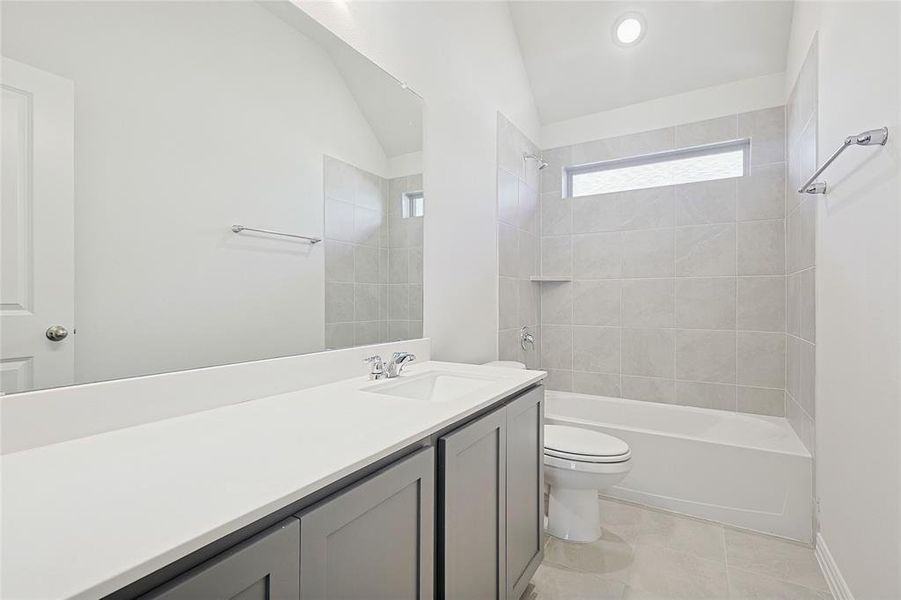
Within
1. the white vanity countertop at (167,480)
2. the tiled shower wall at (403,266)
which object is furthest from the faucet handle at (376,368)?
the white vanity countertop at (167,480)

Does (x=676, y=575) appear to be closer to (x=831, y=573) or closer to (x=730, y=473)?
(x=831, y=573)

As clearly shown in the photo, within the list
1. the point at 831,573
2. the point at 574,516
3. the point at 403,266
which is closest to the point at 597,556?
the point at 574,516

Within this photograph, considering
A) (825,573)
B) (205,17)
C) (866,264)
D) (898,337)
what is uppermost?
(205,17)

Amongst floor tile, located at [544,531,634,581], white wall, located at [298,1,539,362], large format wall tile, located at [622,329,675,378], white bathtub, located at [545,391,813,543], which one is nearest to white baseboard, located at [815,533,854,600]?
white bathtub, located at [545,391,813,543]

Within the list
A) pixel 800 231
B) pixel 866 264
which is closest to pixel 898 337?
pixel 866 264

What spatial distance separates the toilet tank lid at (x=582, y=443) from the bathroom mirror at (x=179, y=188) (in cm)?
100

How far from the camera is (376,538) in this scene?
34.3 inches

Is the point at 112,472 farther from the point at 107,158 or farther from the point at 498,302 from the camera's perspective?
the point at 498,302

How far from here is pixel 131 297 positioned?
1.05 metres

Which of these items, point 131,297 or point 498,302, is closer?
point 131,297

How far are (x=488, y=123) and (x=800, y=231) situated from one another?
176 centimetres

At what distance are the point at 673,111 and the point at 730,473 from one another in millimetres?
2261

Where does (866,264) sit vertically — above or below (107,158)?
below

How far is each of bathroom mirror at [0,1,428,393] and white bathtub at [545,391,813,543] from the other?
5.60 feet
